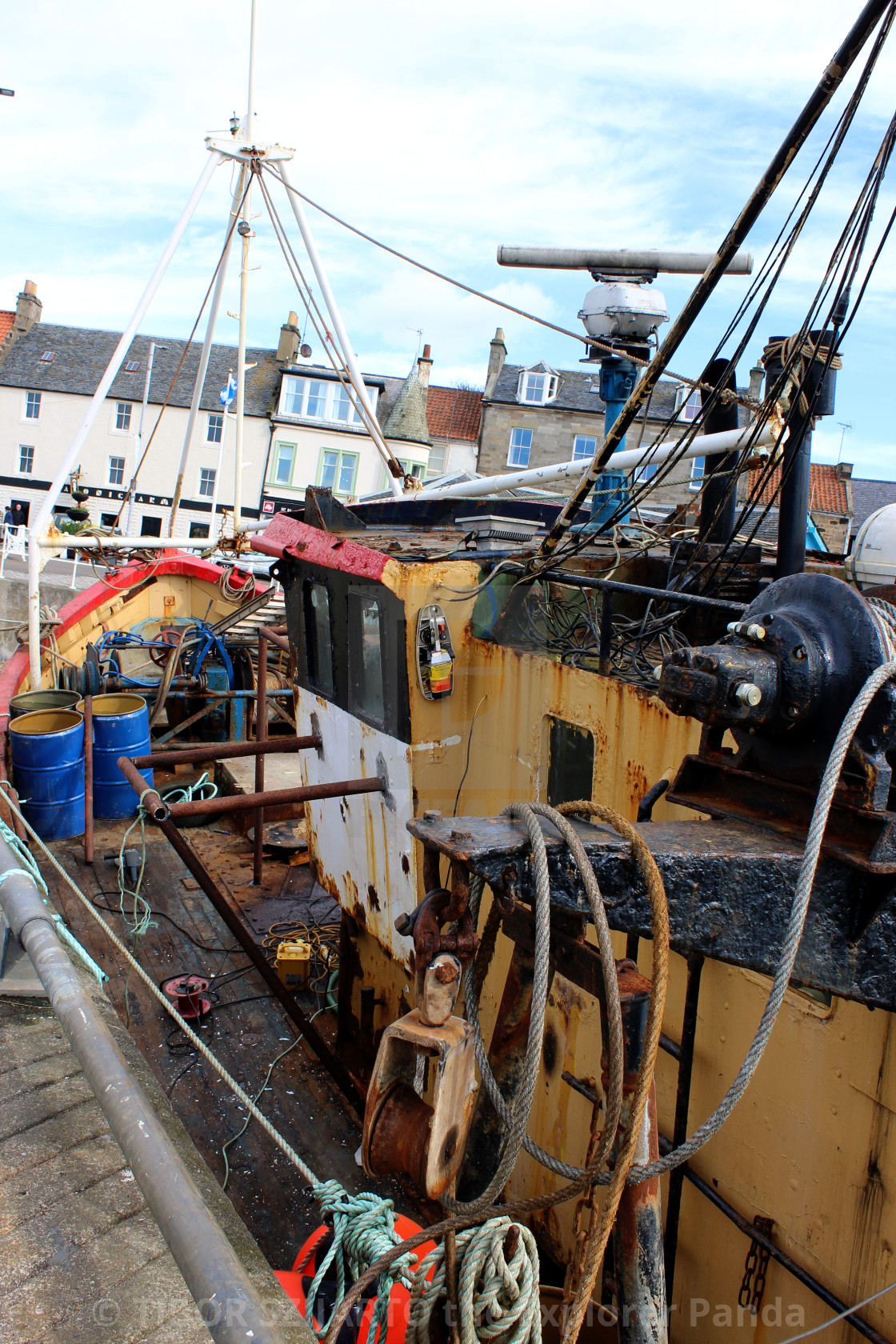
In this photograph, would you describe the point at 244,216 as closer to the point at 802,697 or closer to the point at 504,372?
the point at 802,697

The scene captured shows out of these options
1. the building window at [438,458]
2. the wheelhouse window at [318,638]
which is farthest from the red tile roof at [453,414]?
the wheelhouse window at [318,638]

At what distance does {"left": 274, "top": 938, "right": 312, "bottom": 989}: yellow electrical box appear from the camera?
9.16 m

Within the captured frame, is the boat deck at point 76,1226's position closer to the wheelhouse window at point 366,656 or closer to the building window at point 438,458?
the wheelhouse window at point 366,656

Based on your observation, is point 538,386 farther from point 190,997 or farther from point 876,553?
point 876,553

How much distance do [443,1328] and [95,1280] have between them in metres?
1.02

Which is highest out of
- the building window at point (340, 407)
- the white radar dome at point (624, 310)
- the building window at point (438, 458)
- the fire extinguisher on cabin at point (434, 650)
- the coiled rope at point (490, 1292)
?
the building window at point (340, 407)

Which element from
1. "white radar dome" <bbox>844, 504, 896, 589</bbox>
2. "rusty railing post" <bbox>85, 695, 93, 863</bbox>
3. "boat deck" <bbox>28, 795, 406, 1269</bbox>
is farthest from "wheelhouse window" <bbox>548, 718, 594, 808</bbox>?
"rusty railing post" <bbox>85, 695, 93, 863</bbox>

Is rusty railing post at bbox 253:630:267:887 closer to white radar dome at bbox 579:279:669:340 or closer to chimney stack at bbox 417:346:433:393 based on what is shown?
white radar dome at bbox 579:279:669:340

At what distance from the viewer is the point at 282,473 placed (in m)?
40.7

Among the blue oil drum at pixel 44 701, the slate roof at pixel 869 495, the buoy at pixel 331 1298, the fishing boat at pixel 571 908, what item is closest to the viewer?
the fishing boat at pixel 571 908

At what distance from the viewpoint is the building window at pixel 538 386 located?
138 feet

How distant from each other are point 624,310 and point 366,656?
3.37 metres

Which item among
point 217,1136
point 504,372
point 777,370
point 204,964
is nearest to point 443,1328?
point 777,370

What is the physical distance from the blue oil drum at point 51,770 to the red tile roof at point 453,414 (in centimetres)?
3629
